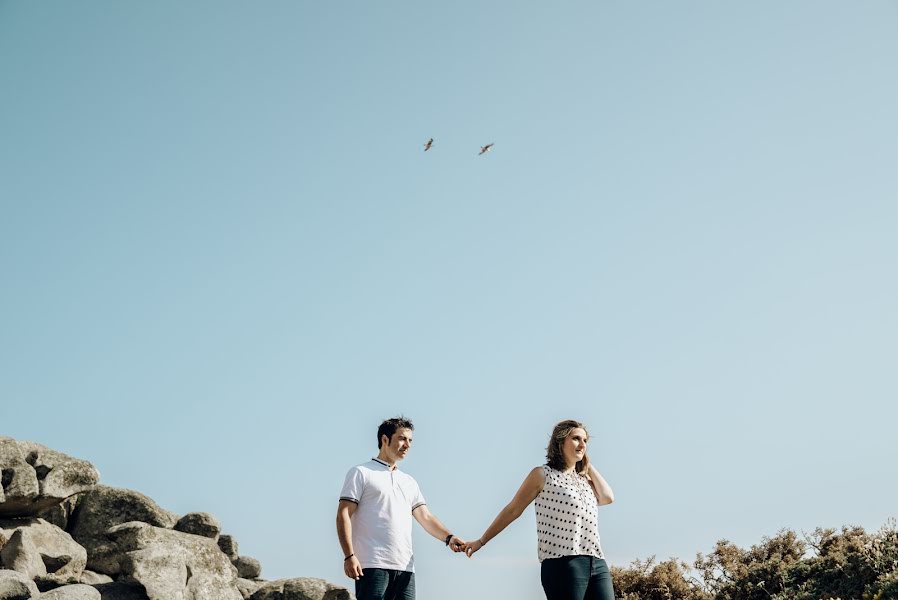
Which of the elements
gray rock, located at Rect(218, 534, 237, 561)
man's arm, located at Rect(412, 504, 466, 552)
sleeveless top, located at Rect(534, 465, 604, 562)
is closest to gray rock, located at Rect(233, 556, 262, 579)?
gray rock, located at Rect(218, 534, 237, 561)

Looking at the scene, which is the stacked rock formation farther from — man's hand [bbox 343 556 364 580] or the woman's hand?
the woman's hand

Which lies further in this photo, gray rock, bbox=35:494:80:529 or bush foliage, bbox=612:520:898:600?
gray rock, bbox=35:494:80:529

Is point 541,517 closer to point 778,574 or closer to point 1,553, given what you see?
point 778,574

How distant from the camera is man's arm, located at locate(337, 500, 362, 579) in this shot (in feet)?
24.0

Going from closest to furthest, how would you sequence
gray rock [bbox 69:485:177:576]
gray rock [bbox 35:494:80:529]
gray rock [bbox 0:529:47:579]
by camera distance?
1. gray rock [bbox 0:529:47:579]
2. gray rock [bbox 35:494:80:529]
3. gray rock [bbox 69:485:177:576]

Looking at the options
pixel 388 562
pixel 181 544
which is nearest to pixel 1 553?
pixel 181 544

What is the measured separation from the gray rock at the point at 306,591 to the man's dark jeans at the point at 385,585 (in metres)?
5.28

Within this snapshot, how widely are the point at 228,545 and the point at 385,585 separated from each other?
899cm

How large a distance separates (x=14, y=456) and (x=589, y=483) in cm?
1000

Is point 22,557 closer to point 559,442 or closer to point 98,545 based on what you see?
point 98,545

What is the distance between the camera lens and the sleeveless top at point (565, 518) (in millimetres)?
6973

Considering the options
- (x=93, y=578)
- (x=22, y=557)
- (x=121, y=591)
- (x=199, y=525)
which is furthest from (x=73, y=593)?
(x=199, y=525)

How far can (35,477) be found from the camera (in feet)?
44.1

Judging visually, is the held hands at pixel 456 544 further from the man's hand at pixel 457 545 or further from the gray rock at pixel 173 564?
the gray rock at pixel 173 564
